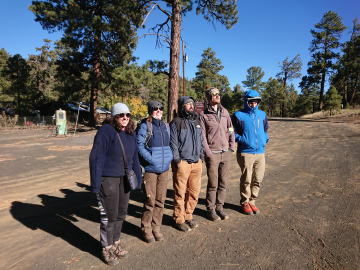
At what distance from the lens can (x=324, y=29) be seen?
1378 inches

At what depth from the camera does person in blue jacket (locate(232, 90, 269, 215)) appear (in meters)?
3.86

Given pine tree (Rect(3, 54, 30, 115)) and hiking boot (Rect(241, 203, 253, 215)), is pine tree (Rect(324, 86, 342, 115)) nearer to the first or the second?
hiking boot (Rect(241, 203, 253, 215))

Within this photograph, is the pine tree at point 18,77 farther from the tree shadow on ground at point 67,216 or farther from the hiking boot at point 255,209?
the hiking boot at point 255,209

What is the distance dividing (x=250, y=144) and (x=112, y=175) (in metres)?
2.32

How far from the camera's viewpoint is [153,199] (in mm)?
3094

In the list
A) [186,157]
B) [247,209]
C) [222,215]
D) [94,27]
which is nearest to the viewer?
[186,157]

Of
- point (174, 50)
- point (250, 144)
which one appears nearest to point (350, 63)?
point (174, 50)

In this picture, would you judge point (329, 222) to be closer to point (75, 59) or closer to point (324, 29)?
point (75, 59)

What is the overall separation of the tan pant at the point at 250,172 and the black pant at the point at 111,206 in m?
2.06

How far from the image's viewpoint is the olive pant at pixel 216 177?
143 inches

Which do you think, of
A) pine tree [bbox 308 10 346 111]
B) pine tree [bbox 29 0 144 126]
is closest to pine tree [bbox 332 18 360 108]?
pine tree [bbox 308 10 346 111]

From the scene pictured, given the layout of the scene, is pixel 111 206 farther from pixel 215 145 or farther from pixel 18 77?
pixel 18 77

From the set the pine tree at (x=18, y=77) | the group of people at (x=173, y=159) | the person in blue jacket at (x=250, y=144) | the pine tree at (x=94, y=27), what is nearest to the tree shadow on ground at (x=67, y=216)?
the group of people at (x=173, y=159)

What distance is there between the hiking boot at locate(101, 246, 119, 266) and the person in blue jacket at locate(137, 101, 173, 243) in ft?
1.67
